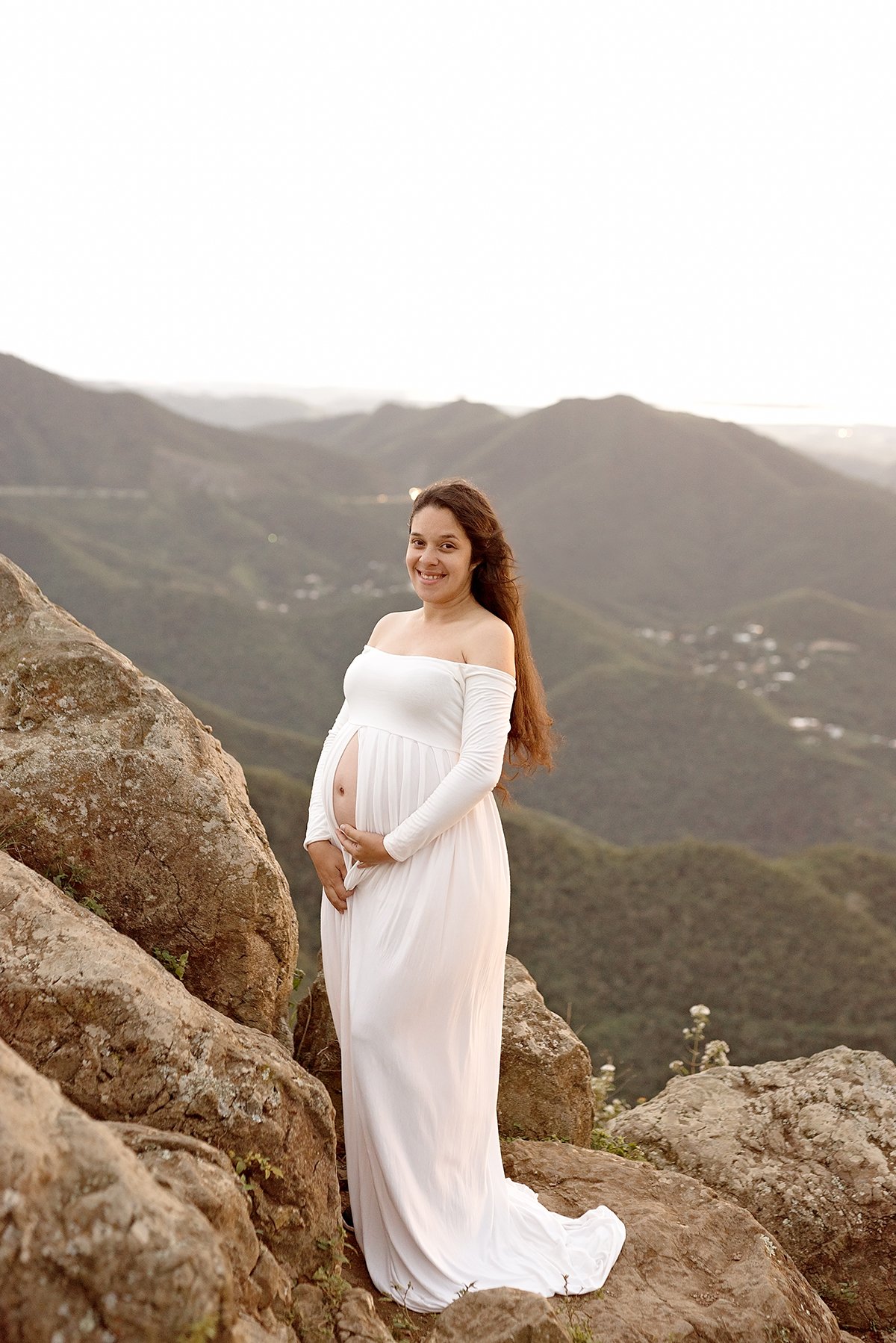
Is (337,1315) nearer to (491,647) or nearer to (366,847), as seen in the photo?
(366,847)

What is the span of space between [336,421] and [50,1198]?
16794 cm

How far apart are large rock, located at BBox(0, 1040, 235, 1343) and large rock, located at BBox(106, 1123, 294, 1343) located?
285 mm

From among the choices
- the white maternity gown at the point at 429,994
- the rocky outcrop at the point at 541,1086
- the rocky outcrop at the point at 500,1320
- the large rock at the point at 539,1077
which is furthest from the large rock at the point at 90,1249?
the rocky outcrop at the point at 541,1086

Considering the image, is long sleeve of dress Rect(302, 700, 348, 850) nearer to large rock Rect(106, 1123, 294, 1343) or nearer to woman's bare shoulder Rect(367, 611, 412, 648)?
woman's bare shoulder Rect(367, 611, 412, 648)

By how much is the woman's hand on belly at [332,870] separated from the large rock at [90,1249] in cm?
155

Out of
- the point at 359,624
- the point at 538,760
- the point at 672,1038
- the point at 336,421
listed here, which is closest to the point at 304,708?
the point at 359,624

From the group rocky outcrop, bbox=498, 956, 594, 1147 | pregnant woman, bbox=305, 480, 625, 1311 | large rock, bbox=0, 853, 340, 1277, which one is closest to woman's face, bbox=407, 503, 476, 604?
pregnant woman, bbox=305, 480, 625, 1311

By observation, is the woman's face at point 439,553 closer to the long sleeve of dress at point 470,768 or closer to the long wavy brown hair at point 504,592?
the long wavy brown hair at point 504,592

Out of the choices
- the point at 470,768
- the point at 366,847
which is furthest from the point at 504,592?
the point at 366,847

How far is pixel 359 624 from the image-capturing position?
60.7 meters

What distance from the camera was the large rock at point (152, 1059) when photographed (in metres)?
2.68

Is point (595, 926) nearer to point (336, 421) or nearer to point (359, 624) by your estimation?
point (359, 624)

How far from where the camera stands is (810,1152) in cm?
474

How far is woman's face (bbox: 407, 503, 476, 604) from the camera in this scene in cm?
349
